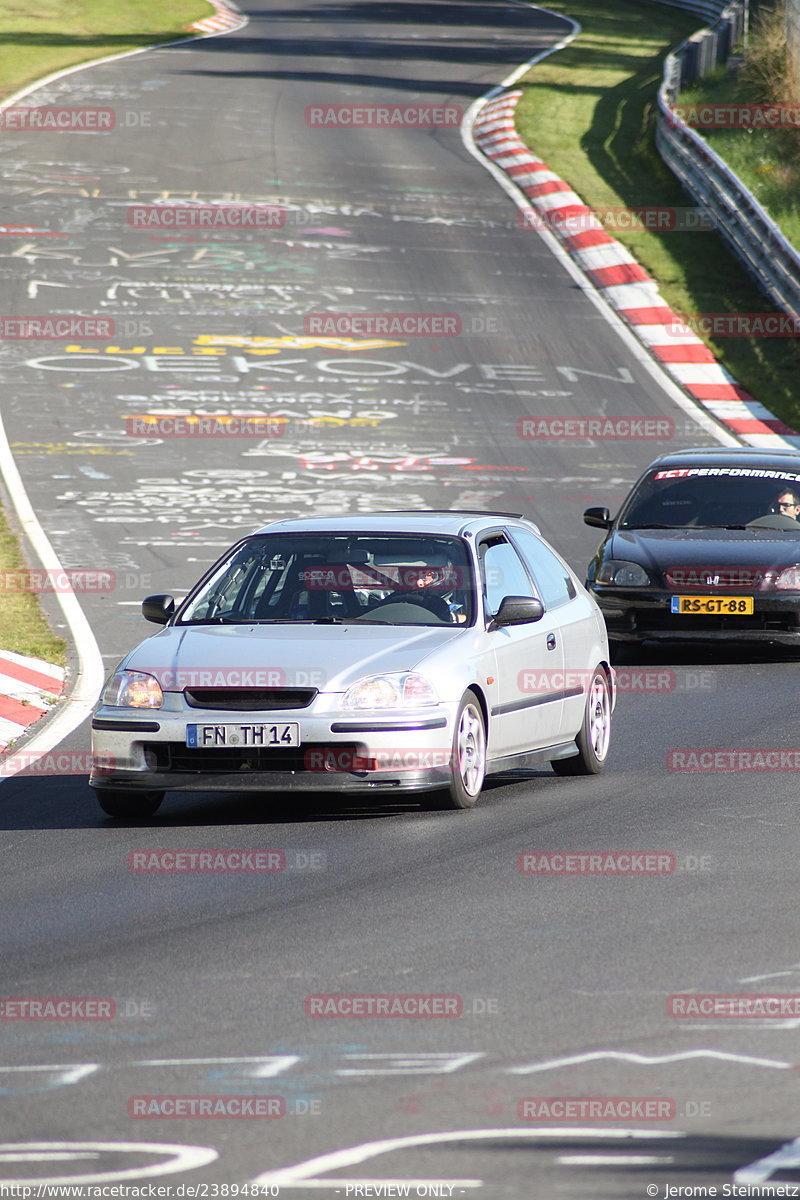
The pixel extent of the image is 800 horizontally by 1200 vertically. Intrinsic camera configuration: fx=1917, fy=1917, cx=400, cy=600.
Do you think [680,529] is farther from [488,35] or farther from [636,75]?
[488,35]

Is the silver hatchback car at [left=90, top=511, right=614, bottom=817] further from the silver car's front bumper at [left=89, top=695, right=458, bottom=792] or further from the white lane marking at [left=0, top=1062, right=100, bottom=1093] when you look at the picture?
the white lane marking at [left=0, top=1062, right=100, bottom=1093]

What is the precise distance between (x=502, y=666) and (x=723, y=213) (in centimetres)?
2201

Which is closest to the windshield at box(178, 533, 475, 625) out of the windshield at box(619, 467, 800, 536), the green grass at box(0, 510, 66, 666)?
the green grass at box(0, 510, 66, 666)

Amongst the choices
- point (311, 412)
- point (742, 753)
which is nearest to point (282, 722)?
point (742, 753)

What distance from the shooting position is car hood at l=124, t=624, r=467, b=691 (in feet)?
28.9

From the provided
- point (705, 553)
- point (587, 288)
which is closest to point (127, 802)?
point (705, 553)

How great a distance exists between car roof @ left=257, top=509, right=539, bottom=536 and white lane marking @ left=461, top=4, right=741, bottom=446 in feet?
40.8

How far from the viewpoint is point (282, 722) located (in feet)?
28.5

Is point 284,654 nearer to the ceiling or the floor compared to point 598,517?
nearer to the ceiling

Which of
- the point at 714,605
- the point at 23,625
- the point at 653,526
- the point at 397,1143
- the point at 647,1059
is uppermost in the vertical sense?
the point at 397,1143

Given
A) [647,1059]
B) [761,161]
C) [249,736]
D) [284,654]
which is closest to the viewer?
[647,1059]

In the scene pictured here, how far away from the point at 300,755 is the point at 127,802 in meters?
0.98

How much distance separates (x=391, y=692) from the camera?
8.85 metres

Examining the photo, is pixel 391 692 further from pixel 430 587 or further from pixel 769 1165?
pixel 769 1165
